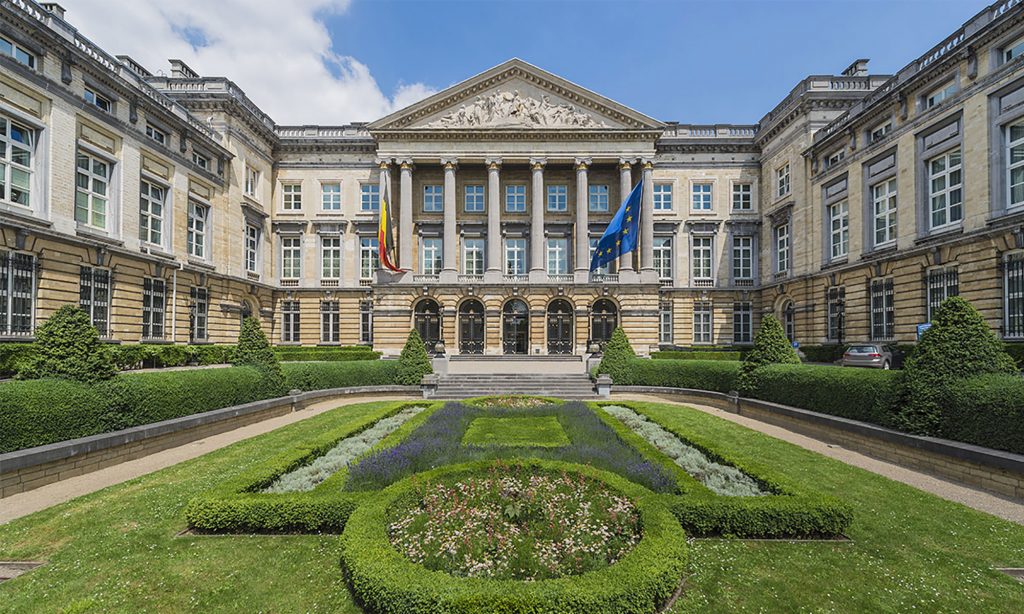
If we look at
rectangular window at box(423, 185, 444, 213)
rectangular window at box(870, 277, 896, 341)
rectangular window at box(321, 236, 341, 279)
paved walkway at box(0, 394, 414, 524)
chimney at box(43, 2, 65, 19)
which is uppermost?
chimney at box(43, 2, 65, 19)

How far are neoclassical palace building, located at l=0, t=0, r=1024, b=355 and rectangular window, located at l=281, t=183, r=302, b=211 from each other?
178 millimetres

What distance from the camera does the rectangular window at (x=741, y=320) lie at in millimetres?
36656

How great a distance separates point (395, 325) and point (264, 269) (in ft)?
40.0

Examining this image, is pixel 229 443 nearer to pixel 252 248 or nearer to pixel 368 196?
pixel 252 248

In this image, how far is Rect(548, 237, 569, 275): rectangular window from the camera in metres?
36.1

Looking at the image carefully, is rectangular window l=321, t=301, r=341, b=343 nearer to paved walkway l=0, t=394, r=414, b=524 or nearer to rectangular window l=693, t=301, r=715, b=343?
paved walkway l=0, t=394, r=414, b=524

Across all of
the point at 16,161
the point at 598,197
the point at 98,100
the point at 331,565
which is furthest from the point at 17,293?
the point at 598,197

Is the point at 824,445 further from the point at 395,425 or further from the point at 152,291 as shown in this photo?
the point at 152,291

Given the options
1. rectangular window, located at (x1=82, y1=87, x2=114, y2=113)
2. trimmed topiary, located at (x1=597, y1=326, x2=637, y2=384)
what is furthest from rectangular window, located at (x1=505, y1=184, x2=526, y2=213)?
rectangular window, located at (x1=82, y1=87, x2=114, y2=113)

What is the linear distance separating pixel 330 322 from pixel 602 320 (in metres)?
22.3

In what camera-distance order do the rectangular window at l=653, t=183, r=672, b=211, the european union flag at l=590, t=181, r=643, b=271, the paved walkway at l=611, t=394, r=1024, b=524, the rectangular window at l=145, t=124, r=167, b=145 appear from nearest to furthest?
the paved walkway at l=611, t=394, r=1024, b=524 → the rectangular window at l=145, t=124, r=167, b=145 → the european union flag at l=590, t=181, r=643, b=271 → the rectangular window at l=653, t=183, r=672, b=211

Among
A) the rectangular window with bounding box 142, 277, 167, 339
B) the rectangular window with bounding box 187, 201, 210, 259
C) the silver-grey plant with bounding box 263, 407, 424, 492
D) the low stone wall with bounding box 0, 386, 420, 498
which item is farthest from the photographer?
the rectangular window with bounding box 187, 201, 210, 259

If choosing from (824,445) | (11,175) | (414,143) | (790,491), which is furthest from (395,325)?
(790,491)

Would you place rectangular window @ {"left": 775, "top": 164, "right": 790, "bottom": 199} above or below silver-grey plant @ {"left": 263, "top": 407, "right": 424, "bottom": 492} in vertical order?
above
